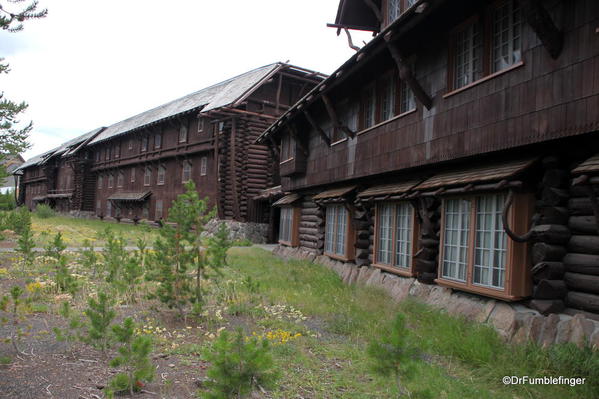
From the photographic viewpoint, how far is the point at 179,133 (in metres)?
30.4

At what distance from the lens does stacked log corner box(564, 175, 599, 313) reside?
559 cm

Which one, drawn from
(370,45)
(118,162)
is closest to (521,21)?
(370,45)

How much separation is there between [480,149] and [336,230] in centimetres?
730

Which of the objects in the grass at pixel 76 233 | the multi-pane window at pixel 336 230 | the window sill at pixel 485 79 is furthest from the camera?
the grass at pixel 76 233

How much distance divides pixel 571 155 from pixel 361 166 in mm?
6063

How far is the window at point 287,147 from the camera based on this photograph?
671 inches

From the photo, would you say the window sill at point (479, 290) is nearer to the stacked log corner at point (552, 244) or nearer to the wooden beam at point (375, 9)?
the stacked log corner at point (552, 244)

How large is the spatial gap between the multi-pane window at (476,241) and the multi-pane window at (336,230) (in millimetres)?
4999

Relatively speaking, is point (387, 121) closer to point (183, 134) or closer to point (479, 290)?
point (479, 290)

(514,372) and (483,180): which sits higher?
(483,180)

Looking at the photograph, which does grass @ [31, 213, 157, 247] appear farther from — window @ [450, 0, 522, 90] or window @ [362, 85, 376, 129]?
window @ [450, 0, 522, 90]

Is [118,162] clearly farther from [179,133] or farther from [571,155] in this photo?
[571,155]

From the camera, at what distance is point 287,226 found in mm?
18859

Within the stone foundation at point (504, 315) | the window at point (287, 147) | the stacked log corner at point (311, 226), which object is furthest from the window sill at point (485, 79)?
the window at point (287, 147)
